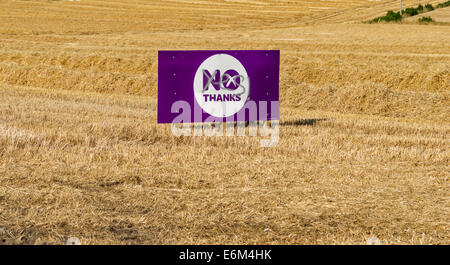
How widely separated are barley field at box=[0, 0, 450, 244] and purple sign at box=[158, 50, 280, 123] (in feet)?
1.92

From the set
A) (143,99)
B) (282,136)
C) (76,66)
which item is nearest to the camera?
(282,136)

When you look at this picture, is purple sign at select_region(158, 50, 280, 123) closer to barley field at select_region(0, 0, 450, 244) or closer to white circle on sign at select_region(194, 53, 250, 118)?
white circle on sign at select_region(194, 53, 250, 118)

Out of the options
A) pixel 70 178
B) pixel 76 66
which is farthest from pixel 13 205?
pixel 76 66

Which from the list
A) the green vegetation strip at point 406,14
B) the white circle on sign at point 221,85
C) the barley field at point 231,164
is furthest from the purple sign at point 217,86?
the green vegetation strip at point 406,14

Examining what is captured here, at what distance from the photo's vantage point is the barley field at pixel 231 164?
655 centimetres

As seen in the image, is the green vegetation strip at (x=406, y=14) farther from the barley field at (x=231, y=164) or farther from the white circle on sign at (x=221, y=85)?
the white circle on sign at (x=221, y=85)

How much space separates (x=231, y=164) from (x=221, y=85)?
11.5 ft

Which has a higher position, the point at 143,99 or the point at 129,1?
the point at 129,1

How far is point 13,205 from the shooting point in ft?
22.9

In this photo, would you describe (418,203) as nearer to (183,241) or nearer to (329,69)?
(183,241)

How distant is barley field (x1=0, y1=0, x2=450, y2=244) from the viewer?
6.55m

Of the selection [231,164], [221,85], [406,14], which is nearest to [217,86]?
[221,85]

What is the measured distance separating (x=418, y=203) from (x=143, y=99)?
41.0 ft
